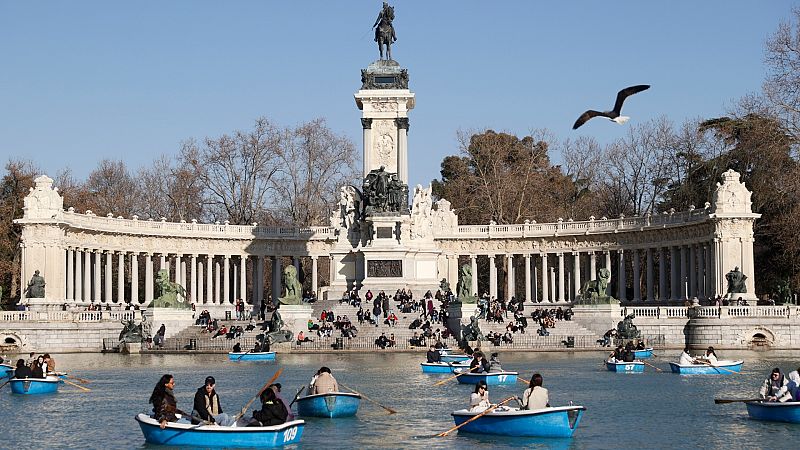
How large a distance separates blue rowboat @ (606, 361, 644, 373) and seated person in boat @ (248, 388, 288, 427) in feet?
70.5

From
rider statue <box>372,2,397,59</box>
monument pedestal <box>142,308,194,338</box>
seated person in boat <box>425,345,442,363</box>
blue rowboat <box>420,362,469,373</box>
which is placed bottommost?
blue rowboat <box>420,362,469,373</box>

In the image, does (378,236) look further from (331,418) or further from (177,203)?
(331,418)

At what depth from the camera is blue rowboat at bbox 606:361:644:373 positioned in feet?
144

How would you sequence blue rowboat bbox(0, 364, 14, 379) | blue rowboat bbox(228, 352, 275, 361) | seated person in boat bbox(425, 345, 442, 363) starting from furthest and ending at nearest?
blue rowboat bbox(228, 352, 275, 361)
blue rowboat bbox(0, 364, 14, 379)
seated person in boat bbox(425, 345, 442, 363)

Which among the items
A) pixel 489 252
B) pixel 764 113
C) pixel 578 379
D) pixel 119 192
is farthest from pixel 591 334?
pixel 119 192

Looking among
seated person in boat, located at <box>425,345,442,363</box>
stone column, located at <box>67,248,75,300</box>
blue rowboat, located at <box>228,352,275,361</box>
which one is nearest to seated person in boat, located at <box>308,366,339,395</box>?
seated person in boat, located at <box>425,345,442,363</box>

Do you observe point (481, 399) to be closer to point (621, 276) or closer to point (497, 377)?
point (497, 377)

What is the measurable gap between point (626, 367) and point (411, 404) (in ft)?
44.1

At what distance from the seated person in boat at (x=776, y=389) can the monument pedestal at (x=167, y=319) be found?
125 ft

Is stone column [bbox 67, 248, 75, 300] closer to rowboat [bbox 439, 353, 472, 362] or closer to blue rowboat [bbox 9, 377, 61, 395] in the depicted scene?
rowboat [bbox 439, 353, 472, 362]

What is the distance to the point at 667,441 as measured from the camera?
25.9 metres

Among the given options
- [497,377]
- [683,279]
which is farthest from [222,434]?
[683,279]

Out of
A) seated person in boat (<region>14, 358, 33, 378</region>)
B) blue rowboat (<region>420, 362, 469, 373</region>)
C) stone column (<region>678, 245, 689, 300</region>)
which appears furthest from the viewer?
stone column (<region>678, 245, 689, 300</region>)

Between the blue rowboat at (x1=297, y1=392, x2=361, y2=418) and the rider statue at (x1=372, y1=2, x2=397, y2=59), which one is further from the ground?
the rider statue at (x1=372, y1=2, x2=397, y2=59)
